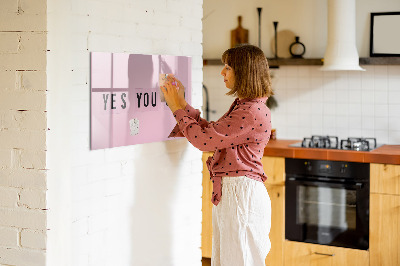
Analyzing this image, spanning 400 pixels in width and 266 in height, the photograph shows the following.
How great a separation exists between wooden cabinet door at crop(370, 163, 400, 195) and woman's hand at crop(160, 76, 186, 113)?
72.3 inches

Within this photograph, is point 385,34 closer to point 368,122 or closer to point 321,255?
point 368,122

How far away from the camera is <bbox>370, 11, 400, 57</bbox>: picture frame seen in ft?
15.5

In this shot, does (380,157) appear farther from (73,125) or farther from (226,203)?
(73,125)

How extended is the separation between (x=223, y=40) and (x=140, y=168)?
276cm

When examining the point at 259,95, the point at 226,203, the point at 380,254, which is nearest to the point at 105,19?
the point at 259,95

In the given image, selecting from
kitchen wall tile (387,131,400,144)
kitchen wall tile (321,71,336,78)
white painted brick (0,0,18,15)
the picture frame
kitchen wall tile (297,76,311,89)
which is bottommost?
kitchen wall tile (387,131,400,144)

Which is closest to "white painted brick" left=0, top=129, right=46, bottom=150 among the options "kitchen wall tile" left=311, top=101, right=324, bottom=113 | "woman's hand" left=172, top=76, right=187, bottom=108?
"woman's hand" left=172, top=76, right=187, bottom=108

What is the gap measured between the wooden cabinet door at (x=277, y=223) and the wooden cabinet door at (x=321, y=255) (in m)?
0.05

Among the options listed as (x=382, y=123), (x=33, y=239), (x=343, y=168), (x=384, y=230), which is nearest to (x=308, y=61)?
(x=382, y=123)

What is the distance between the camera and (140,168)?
2.88 m

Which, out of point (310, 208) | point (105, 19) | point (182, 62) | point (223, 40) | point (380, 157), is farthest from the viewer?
point (223, 40)

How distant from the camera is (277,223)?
15.0 ft

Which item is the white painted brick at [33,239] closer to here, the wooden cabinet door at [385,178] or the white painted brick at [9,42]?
the white painted brick at [9,42]

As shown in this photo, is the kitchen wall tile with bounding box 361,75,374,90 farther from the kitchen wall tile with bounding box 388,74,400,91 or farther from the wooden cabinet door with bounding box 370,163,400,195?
the wooden cabinet door with bounding box 370,163,400,195
